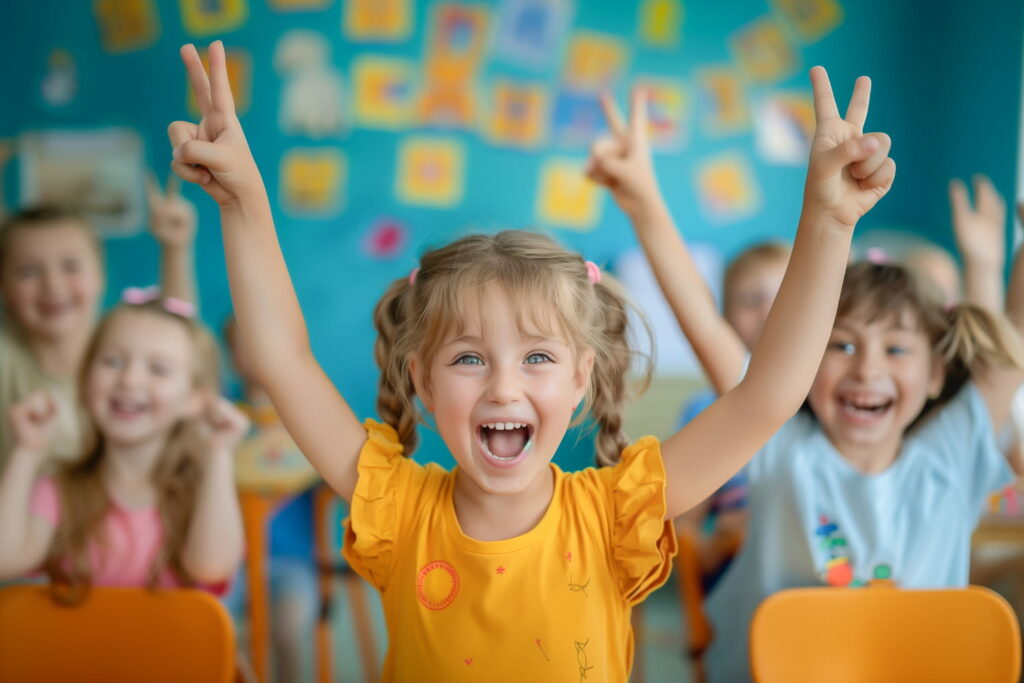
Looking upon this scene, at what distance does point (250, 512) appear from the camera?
211 cm

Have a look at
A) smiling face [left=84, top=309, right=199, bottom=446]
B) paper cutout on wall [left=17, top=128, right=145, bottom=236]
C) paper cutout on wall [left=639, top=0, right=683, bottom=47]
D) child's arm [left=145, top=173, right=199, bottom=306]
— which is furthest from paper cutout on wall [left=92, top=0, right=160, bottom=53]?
smiling face [left=84, top=309, right=199, bottom=446]

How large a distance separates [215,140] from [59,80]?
290 cm

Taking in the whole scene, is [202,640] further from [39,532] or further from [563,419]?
[563,419]

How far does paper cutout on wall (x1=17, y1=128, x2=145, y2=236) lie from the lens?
3.32m

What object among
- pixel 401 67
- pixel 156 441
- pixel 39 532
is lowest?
pixel 39 532

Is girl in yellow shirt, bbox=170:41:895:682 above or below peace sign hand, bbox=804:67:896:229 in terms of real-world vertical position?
below

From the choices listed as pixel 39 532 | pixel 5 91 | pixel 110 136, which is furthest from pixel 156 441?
pixel 5 91

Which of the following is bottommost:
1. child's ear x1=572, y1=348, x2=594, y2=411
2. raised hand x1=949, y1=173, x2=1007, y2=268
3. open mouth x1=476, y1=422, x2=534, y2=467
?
open mouth x1=476, y1=422, x2=534, y2=467

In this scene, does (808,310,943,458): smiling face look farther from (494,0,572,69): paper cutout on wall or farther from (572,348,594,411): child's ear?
(494,0,572,69): paper cutout on wall

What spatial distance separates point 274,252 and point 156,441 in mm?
687

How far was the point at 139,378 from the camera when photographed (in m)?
1.45

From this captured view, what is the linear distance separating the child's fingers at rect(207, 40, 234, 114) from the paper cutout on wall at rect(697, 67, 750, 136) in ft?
9.46

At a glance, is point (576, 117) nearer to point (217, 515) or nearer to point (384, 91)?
point (384, 91)

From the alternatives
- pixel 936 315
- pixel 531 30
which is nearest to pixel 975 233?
pixel 936 315
